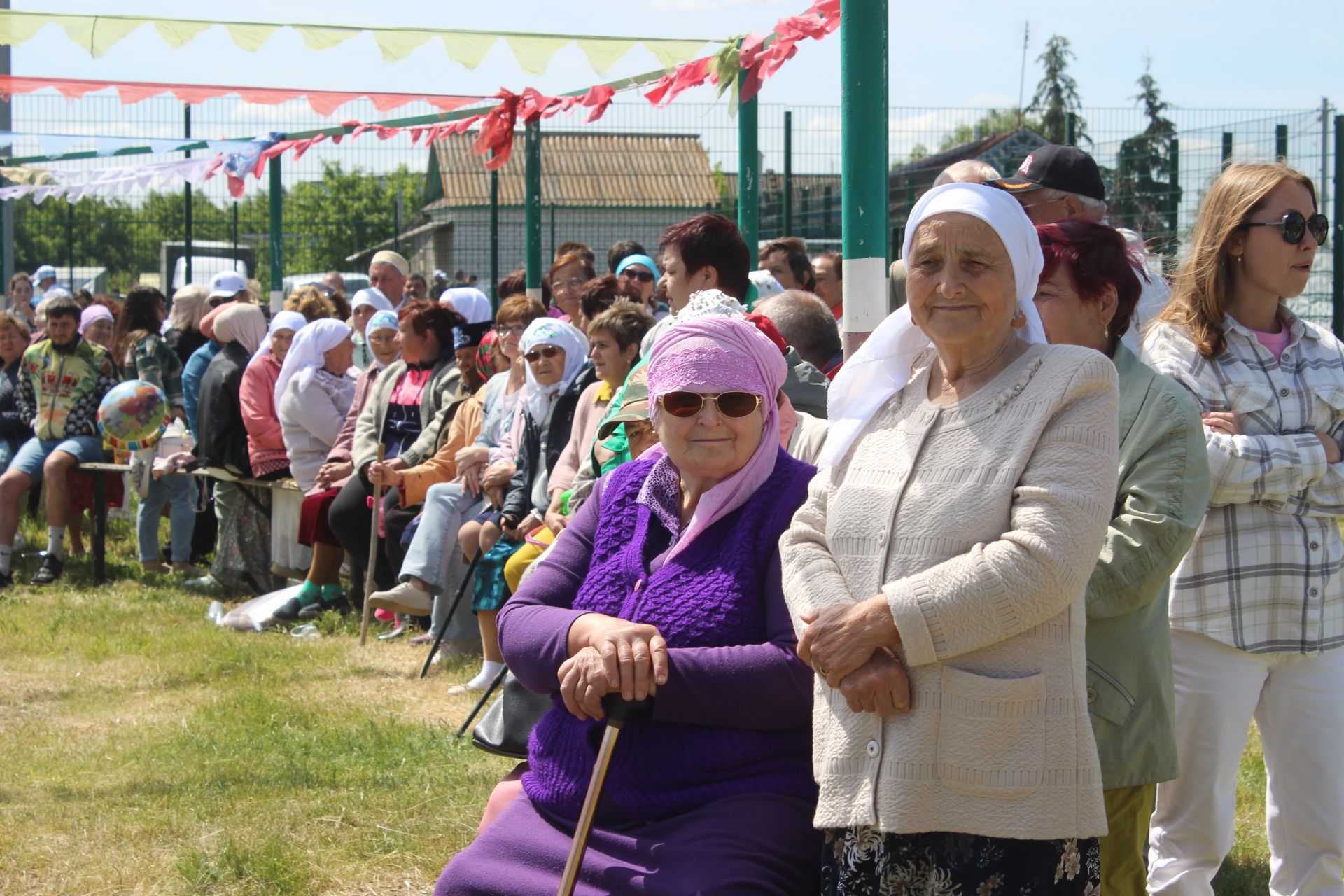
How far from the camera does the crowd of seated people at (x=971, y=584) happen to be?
2188mm

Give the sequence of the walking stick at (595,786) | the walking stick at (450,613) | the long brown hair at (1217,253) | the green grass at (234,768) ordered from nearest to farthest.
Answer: the walking stick at (595,786), the long brown hair at (1217,253), the green grass at (234,768), the walking stick at (450,613)

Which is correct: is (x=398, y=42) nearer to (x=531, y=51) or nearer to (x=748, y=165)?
(x=531, y=51)

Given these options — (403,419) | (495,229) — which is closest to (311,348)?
(403,419)

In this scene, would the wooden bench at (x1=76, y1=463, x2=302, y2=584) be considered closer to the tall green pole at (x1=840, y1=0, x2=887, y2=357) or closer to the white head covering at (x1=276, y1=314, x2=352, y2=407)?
the white head covering at (x1=276, y1=314, x2=352, y2=407)

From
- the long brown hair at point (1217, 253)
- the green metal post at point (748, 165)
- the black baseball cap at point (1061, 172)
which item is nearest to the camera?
the long brown hair at point (1217, 253)

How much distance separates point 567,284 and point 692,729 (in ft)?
18.3

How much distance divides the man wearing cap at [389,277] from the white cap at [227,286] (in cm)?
109

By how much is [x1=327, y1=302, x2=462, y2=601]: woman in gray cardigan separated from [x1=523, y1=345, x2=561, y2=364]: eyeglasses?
4.58 ft

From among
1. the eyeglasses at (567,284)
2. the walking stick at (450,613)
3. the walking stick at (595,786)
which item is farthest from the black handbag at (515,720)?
the eyeglasses at (567,284)

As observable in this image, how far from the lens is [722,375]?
2910mm

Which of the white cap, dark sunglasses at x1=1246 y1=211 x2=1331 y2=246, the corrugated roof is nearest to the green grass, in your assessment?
dark sunglasses at x1=1246 y1=211 x2=1331 y2=246

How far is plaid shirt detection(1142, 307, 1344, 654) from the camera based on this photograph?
3066 millimetres

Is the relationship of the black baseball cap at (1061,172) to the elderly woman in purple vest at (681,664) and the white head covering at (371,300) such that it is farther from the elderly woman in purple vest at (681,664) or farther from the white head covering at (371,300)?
the white head covering at (371,300)

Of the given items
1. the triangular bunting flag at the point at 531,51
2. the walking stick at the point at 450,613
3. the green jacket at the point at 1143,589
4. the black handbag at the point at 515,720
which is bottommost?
the walking stick at the point at 450,613
